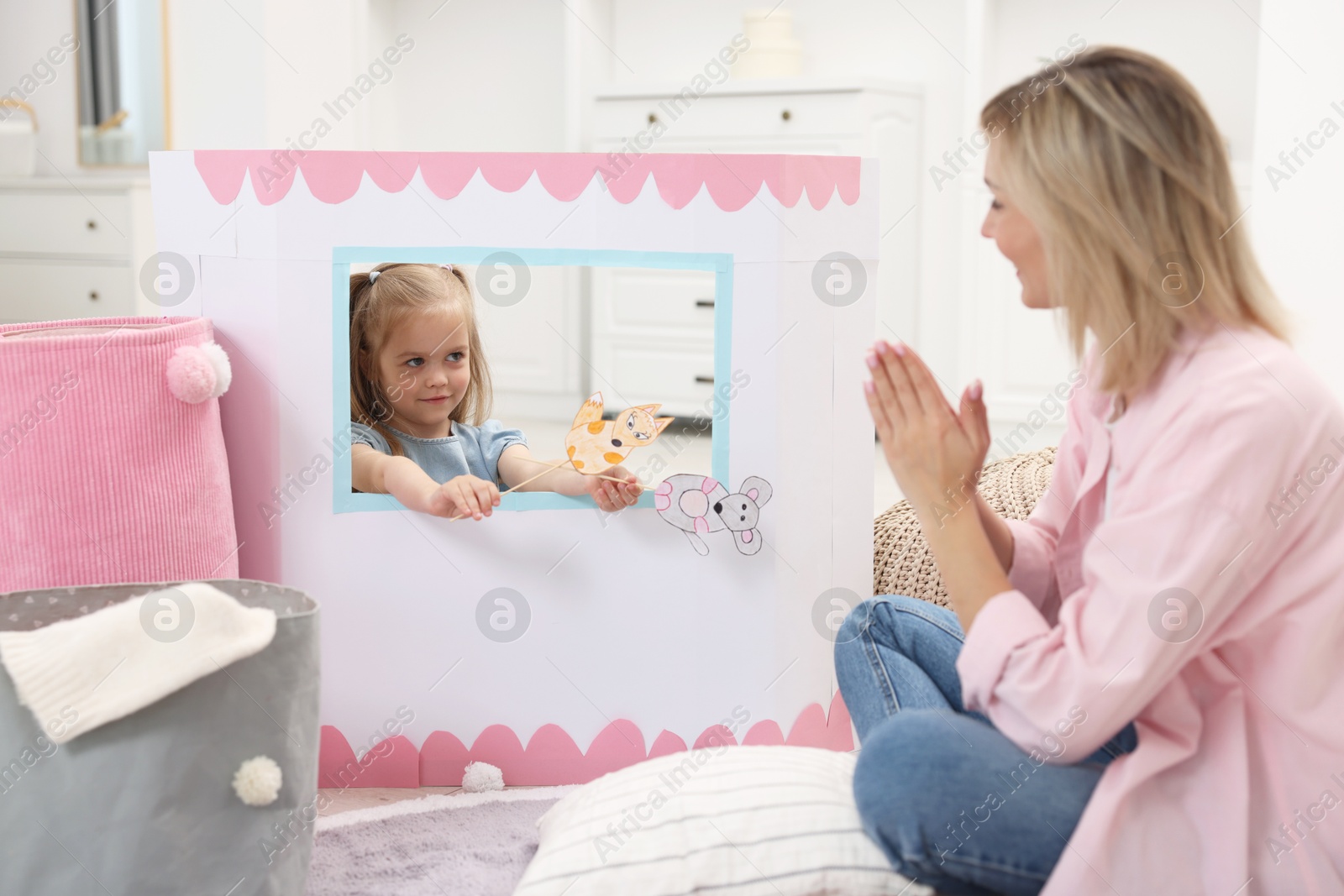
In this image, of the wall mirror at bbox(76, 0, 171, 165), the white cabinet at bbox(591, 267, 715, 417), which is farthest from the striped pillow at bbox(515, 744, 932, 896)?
the wall mirror at bbox(76, 0, 171, 165)

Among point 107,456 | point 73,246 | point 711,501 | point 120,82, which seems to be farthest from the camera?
point 120,82

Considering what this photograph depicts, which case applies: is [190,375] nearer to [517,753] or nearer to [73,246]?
[517,753]

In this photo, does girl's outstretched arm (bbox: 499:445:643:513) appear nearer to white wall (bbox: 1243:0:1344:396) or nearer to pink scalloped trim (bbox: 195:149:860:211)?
pink scalloped trim (bbox: 195:149:860:211)

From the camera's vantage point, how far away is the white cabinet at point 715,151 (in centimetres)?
311

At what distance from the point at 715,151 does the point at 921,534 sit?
188 centimetres

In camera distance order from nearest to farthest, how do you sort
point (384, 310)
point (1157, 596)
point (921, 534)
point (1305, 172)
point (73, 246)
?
point (1157, 596) → point (384, 310) → point (921, 534) → point (1305, 172) → point (73, 246)

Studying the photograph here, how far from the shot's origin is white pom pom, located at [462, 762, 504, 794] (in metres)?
1.27

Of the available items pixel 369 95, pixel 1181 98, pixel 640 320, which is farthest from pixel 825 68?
pixel 1181 98

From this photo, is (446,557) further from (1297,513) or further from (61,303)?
(61,303)

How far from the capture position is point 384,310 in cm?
139

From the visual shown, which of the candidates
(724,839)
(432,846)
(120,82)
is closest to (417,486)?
(432,846)

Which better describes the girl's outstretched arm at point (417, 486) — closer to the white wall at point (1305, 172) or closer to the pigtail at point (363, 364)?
the pigtail at point (363, 364)

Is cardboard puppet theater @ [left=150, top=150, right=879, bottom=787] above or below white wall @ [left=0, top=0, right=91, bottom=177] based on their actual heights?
below

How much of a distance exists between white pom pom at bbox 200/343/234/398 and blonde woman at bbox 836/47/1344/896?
729mm
